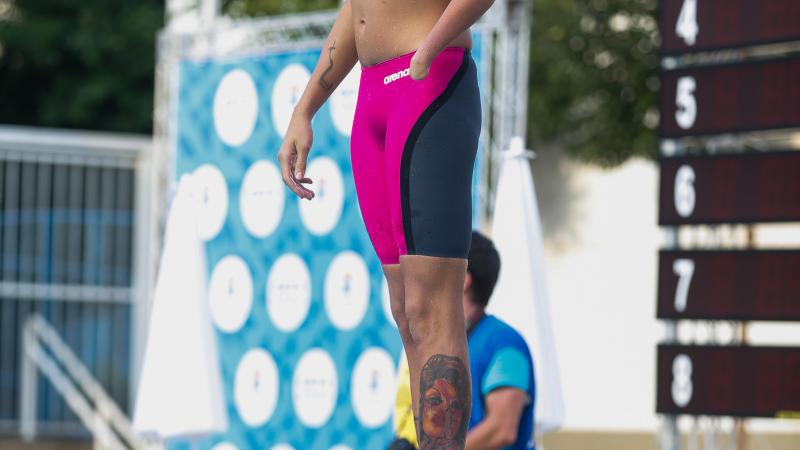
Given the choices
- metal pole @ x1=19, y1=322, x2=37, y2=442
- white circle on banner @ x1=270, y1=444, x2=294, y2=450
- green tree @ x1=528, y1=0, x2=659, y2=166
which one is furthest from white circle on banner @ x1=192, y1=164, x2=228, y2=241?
green tree @ x1=528, y1=0, x2=659, y2=166

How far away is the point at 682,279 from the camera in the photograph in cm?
749

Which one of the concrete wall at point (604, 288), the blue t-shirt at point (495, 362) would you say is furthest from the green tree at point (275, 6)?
the blue t-shirt at point (495, 362)

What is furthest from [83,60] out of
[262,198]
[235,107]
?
[262,198]

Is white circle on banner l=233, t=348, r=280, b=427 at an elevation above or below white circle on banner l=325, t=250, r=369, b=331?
below

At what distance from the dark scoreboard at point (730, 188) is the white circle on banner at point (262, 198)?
6.70ft

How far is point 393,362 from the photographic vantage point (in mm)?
7215

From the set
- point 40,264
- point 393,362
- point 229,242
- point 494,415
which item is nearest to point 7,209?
point 40,264

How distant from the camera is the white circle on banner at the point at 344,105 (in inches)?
290

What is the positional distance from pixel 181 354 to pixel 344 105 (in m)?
1.68

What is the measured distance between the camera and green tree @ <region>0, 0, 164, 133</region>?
680 inches

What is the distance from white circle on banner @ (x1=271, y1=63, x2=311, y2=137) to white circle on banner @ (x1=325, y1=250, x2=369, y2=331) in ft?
2.68

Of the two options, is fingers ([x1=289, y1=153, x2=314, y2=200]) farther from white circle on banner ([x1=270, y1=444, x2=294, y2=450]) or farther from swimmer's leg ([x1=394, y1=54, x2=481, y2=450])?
white circle on banner ([x1=270, y1=444, x2=294, y2=450])

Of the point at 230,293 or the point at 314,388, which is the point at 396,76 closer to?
the point at 314,388

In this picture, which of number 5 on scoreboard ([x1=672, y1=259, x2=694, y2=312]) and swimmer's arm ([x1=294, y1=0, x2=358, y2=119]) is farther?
number 5 on scoreboard ([x1=672, y1=259, x2=694, y2=312])
